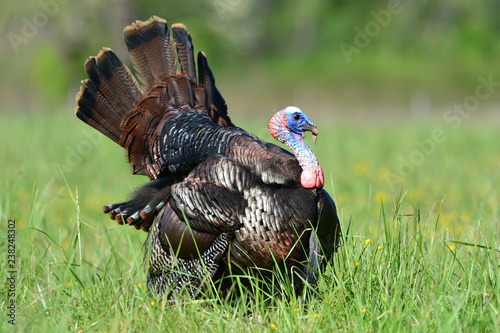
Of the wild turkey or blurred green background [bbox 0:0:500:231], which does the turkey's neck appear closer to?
the wild turkey

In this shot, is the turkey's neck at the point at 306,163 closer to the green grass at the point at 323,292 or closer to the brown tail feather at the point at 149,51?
the green grass at the point at 323,292

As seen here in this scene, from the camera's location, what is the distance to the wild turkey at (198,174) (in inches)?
135

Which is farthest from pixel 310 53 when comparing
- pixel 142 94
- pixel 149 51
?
pixel 142 94

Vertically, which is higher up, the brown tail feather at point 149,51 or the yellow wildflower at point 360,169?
the brown tail feather at point 149,51

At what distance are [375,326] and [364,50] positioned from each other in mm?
34558

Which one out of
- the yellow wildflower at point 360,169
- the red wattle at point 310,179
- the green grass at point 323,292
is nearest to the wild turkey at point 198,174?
the red wattle at point 310,179

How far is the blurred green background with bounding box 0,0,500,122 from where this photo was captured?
31.3m

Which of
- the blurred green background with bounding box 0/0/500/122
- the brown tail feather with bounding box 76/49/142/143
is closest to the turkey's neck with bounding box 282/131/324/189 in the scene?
the brown tail feather with bounding box 76/49/142/143

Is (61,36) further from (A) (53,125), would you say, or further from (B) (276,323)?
(B) (276,323)

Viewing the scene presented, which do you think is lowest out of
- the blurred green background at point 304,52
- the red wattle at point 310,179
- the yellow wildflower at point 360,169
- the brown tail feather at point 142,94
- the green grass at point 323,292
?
the green grass at point 323,292

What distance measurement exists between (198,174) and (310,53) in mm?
33901

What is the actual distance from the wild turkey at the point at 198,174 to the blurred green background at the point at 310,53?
2451 cm

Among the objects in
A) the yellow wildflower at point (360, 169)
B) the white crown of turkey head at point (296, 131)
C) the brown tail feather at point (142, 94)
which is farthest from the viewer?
the yellow wildflower at point (360, 169)

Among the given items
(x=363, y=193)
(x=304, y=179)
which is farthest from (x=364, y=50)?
(x=304, y=179)
